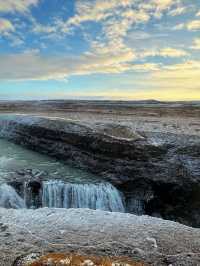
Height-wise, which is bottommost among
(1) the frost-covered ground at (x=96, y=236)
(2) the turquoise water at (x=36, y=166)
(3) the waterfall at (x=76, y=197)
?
(3) the waterfall at (x=76, y=197)

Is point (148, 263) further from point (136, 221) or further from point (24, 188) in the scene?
point (24, 188)

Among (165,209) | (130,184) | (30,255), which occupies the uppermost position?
(30,255)

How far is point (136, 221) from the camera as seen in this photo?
10.5m

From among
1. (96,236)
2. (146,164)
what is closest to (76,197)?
(146,164)

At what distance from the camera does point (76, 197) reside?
1786 centimetres

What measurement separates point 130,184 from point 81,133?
660 cm

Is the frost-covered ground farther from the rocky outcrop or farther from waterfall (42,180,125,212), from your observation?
the rocky outcrop


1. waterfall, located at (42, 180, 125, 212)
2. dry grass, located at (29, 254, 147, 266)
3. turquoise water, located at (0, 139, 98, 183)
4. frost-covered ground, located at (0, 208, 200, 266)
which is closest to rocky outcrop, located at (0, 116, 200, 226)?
turquoise water, located at (0, 139, 98, 183)

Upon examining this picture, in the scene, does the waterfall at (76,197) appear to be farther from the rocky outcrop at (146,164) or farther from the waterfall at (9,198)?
the rocky outcrop at (146,164)

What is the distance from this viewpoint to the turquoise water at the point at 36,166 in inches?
782

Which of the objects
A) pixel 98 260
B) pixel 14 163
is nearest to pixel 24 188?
pixel 14 163

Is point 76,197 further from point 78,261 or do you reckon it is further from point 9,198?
point 78,261

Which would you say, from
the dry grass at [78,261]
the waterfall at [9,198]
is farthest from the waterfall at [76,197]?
the dry grass at [78,261]

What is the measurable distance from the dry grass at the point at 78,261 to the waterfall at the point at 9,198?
31.6 feet
